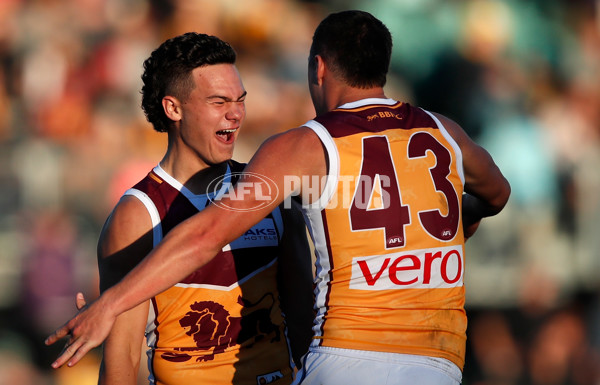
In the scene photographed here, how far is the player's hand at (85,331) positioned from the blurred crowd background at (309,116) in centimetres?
433

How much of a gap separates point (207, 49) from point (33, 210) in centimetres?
387

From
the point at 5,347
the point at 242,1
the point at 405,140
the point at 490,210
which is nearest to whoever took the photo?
the point at 405,140

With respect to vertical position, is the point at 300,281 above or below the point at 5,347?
above

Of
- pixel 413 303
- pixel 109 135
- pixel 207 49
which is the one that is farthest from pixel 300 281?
pixel 109 135

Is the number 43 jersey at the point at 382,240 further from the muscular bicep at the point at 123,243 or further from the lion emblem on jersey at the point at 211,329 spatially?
the muscular bicep at the point at 123,243

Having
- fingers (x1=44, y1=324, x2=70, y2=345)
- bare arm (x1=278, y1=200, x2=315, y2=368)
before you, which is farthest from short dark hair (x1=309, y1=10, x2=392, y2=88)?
fingers (x1=44, y1=324, x2=70, y2=345)

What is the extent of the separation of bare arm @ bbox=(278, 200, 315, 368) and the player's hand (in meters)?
1.14

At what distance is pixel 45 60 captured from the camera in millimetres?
7000

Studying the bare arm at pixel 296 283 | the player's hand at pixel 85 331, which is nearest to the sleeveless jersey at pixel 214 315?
the bare arm at pixel 296 283

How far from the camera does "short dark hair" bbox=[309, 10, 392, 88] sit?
289 centimetres

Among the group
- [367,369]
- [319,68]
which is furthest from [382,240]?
[319,68]

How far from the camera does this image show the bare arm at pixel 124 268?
3121 mm

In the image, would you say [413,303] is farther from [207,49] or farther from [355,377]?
[207,49]

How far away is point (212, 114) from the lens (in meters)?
3.46
